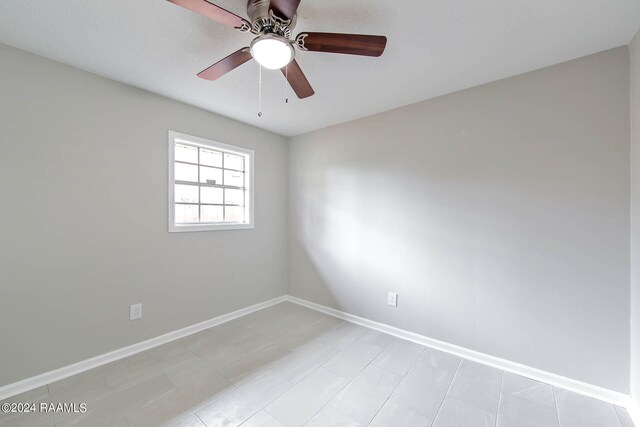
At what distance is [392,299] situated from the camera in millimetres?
2629

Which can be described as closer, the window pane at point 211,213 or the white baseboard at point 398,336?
the white baseboard at point 398,336

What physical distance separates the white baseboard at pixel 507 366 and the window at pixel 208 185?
6.02 ft

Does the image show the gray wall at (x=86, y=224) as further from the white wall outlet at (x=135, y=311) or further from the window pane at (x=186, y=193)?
the window pane at (x=186, y=193)

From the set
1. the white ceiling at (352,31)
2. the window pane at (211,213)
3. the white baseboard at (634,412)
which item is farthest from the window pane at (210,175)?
the white baseboard at (634,412)

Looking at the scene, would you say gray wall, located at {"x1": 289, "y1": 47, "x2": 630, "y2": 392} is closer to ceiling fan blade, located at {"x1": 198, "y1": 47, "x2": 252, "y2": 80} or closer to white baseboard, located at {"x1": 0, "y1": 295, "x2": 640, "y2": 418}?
white baseboard, located at {"x1": 0, "y1": 295, "x2": 640, "y2": 418}

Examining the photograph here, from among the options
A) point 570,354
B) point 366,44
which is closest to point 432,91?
point 366,44

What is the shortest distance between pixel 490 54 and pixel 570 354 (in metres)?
2.18

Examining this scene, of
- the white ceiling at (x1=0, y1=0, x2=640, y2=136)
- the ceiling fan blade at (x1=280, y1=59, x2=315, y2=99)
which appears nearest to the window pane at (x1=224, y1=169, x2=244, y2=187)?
the white ceiling at (x1=0, y1=0, x2=640, y2=136)

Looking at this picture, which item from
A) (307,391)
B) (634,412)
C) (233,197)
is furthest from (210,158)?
(634,412)

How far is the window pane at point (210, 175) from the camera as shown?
2.81 metres

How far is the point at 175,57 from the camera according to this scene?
179 centimetres

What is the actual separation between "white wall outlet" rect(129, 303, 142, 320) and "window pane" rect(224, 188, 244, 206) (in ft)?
4.42

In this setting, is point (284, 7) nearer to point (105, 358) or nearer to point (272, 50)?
point (272, 50)

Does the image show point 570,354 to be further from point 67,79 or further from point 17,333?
point 67,79
